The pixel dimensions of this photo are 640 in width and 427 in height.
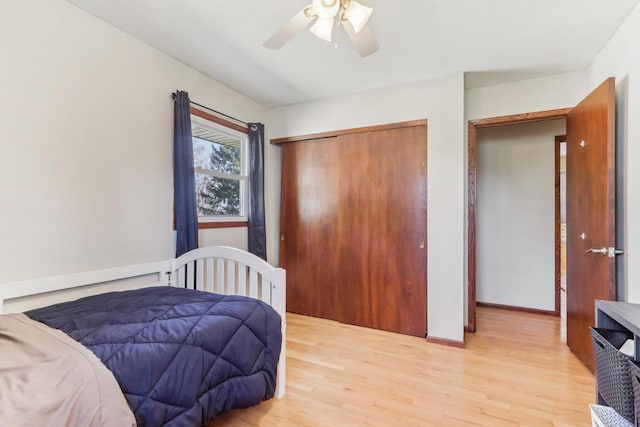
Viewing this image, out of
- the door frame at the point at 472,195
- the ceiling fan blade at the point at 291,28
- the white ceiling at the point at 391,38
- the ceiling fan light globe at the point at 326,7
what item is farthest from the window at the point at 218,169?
the door frame at the point at 472,195

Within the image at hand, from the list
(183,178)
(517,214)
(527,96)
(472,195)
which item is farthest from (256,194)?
(517,214)

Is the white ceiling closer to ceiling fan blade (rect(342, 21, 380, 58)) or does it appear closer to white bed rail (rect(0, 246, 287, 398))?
ceiling fan blade (rect(342, 21, 380, 58))

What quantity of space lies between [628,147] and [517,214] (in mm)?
1809

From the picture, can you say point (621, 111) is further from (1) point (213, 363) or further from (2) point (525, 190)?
(1) point (213, 363)

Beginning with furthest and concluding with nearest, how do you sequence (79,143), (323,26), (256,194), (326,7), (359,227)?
(256,194) → (359,227) → (79,143) → (323,26) → (326,7)

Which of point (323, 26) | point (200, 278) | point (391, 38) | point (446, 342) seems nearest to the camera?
point (323, 26)

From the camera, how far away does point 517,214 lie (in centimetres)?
358

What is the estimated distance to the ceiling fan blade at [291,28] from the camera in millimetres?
1540

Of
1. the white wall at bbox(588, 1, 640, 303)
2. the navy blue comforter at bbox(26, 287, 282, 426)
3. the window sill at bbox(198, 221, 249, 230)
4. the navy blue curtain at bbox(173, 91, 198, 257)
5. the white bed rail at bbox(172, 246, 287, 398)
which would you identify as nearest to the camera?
the navy blue comforter at bbox(26, 287, 282, 426)

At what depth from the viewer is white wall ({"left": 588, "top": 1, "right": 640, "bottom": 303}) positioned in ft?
5.77

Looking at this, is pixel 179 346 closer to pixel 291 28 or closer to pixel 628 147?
pixel 291 28

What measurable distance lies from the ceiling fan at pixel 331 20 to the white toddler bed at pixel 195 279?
1393 millimetres

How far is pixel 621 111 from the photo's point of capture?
76.7 inches

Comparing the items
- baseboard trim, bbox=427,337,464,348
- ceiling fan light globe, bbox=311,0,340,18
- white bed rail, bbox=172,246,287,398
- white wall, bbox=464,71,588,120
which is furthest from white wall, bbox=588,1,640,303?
white bed rail, bbox=172,246,287,398
